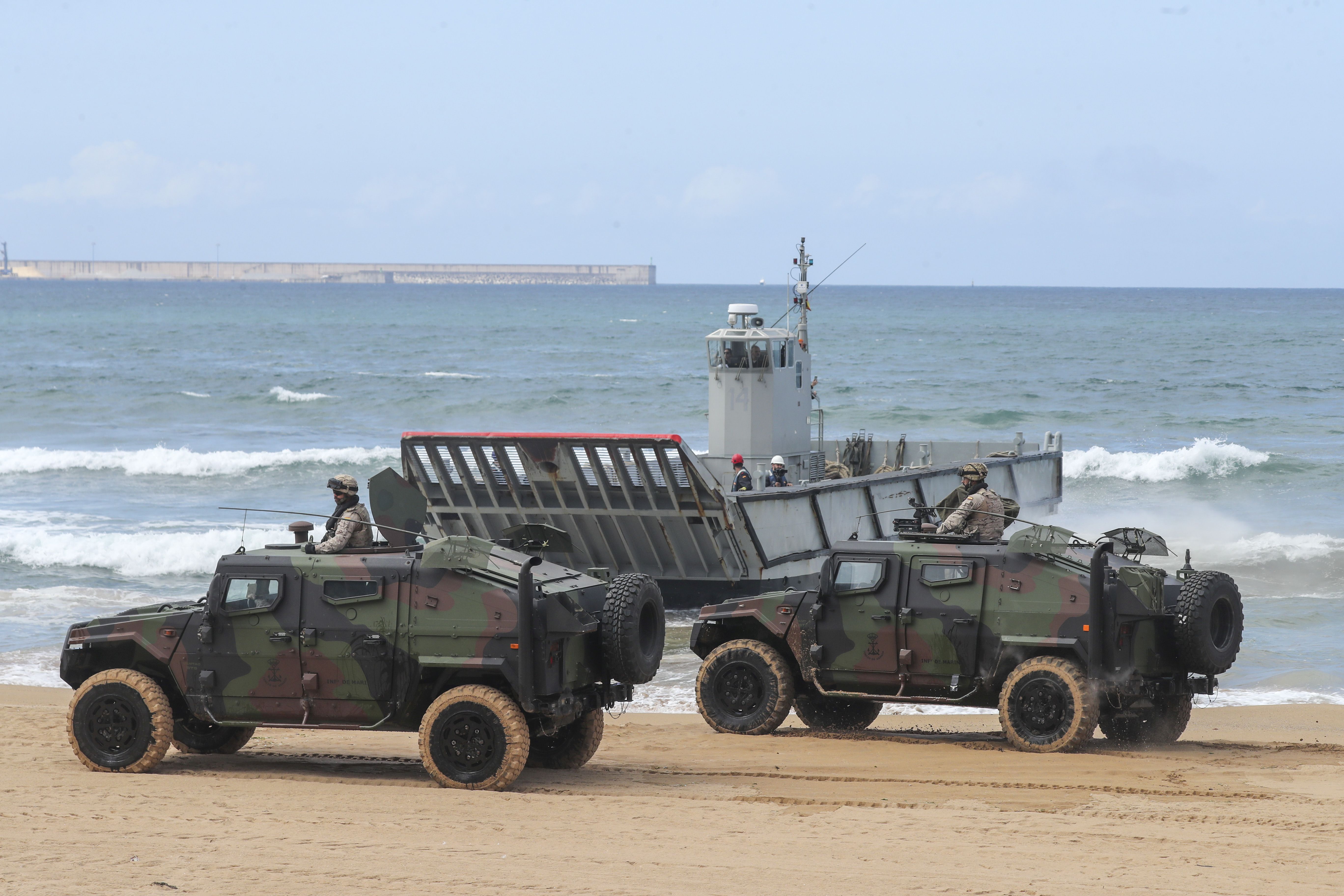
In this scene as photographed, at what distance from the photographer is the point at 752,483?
19.6 metres

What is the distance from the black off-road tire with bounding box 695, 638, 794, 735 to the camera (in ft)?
39.2

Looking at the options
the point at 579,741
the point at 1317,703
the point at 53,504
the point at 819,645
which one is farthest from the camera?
the point at 53,504

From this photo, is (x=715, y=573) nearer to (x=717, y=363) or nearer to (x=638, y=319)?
(x=717, y=363)

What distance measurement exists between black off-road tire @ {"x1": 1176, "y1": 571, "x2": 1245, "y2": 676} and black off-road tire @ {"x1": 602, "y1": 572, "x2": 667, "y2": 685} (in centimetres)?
364

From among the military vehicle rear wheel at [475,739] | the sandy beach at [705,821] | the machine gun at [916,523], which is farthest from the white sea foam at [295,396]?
the military vehicle rear wheel at [475,739]

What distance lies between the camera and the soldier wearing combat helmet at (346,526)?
401 inches

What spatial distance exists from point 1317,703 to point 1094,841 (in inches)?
276

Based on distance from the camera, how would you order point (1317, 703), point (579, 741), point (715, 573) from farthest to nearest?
point (715, 573) → point (1317, 703) → point (579, 741)

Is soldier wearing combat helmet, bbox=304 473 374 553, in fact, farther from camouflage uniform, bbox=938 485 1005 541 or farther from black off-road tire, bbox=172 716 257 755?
camouflage uniform, bbox=938 485 1005 541

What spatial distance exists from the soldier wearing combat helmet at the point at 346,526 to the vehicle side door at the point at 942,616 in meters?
3.82

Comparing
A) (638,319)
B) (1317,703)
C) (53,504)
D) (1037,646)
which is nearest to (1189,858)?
(1037,646)

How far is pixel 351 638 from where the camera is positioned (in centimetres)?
986

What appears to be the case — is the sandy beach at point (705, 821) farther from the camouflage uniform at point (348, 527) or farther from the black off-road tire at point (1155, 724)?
the camouflage uniform at point (348, 527)

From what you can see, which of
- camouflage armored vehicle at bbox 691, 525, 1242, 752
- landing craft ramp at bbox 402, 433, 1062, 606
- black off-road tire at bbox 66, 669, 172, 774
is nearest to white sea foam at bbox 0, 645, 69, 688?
landing craft ramp at bbox 402, 433, 1062, 606
